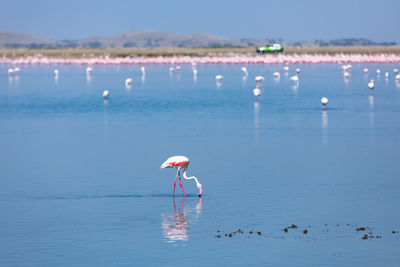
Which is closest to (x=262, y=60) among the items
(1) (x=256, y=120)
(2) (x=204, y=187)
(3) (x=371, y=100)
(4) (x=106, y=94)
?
(4) (x=106, y=94)

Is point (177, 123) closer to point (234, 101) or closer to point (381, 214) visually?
point (234, 101)

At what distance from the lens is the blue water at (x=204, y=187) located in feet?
40.1

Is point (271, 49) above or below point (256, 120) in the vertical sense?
above

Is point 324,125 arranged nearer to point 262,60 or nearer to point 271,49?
point 262,60

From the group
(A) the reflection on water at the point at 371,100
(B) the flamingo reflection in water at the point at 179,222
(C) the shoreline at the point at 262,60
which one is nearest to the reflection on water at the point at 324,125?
(A) the reflection on water at the point at 371,100

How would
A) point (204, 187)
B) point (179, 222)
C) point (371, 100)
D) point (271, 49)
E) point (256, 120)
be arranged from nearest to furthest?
point (179, 222) < point (204, 187) < point (256, 120) < point (371, 100) < point (271, 49)

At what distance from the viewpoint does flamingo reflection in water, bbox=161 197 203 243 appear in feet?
42.7

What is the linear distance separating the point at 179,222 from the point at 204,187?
9.47 feet

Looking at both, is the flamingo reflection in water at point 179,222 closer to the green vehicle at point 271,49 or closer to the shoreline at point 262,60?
the shoreline at point 262,60

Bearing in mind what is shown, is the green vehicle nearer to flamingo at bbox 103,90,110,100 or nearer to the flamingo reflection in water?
flamingo at bbox 103,90,110,100

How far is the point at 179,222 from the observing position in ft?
45.9

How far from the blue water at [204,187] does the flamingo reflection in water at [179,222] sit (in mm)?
31

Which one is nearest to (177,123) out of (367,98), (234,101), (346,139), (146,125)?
(146,125)

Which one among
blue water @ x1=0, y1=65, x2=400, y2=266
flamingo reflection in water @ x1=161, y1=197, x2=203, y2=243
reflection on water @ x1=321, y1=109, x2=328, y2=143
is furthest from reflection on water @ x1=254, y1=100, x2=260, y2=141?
flamingo reflection in water @ x1=161, y1=197, x2=203, y2=243
